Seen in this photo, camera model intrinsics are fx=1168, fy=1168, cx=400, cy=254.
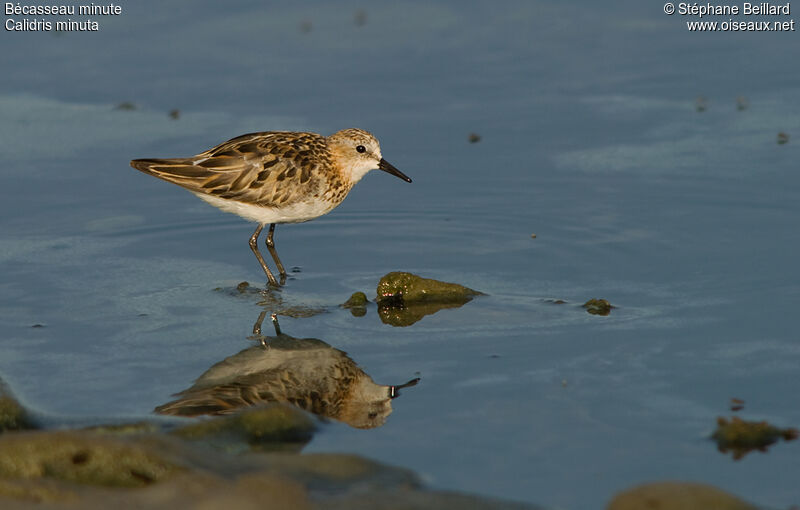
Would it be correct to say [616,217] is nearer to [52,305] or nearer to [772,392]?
[772,392]

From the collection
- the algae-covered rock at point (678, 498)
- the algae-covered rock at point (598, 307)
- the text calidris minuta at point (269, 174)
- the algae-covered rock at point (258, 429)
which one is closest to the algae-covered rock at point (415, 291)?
the algae-covered rock at point (598, 307)

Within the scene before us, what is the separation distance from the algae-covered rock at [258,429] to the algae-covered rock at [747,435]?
7.49 feet

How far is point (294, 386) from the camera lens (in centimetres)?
741

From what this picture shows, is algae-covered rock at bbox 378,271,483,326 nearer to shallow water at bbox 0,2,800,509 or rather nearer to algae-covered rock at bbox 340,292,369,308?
algae-covered rock at bbox 340,292,369,308

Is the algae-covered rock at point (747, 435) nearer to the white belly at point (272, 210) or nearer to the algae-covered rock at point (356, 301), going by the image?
the algae-covered rock at point (356, 301)

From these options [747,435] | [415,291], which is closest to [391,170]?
[415,291]

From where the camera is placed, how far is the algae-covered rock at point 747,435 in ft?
20.6

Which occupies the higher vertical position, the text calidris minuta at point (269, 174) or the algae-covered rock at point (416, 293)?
the text calidris minuta at point (269, 174)

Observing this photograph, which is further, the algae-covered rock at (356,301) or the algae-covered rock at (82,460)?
the algae-covered rock at (356,301)

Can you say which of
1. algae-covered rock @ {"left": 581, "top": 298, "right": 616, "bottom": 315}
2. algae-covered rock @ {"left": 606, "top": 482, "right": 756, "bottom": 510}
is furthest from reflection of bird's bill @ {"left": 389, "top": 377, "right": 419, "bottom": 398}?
algae-covered rock @ {"left": 606, "top": 482, "right": 756, "bottom": 510}

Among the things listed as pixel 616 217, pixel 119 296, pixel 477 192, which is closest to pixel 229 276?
pixel 119 296

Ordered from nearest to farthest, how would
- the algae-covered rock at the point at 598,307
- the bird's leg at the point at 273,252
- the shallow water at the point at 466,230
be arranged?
the shallow water at the point at 466,230 < the algae-covered rock at the point at 598,307 < the bird's leg at the point at 273,252

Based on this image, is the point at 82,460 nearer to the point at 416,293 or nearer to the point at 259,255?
the point at 416,293

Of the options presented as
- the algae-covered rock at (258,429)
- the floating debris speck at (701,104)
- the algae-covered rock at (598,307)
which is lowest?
the algae-covered rock at (258,429)
